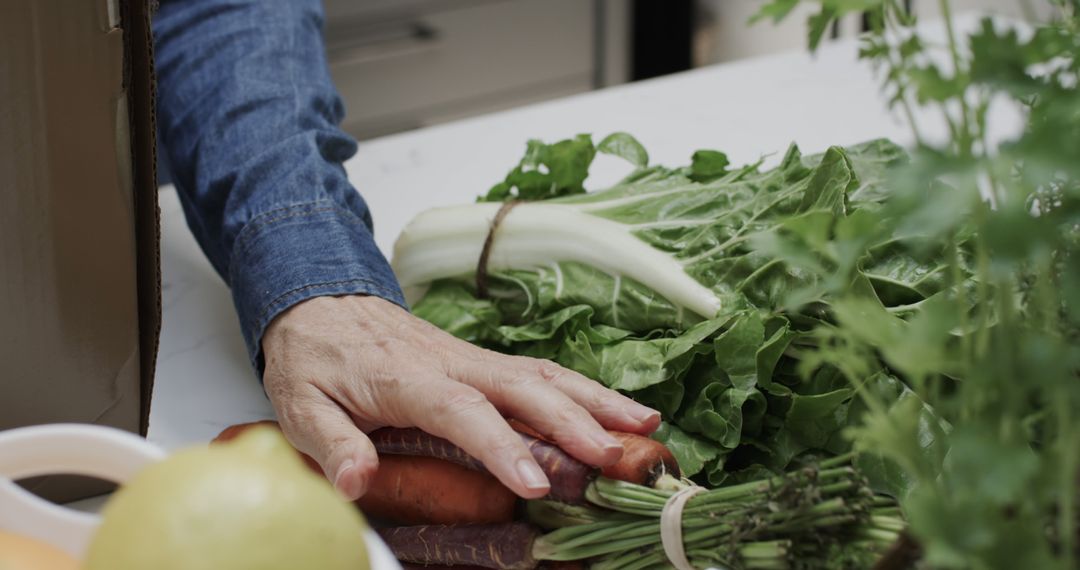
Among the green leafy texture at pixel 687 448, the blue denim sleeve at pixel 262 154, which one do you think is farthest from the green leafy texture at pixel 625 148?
the green leafy texture at pixel 687 448

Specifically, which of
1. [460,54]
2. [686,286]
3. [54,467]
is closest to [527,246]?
[686,286]

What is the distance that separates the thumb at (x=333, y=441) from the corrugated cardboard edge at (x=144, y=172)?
122 mm

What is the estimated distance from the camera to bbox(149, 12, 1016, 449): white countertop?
121cm

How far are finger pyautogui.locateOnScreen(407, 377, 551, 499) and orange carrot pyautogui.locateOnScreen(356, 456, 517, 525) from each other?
4 cm

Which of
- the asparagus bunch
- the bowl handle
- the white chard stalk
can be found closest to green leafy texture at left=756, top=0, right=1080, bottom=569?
the asparagus bunch

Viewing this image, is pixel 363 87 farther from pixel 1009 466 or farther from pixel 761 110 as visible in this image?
pixel 1009 466

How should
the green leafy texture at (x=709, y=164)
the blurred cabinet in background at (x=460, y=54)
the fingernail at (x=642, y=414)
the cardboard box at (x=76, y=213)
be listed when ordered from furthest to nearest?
the blurred cabinet in background at (x=460, y=54)
the green leafy texture at (x=709, y=164)
the fingernail at (x=642, y=414)
the cardboard box at (x=76, y=213)

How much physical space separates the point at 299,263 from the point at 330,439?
0.23 metres

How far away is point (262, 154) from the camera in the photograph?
3.84ft

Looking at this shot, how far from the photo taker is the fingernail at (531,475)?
2.62 ft

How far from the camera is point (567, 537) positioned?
83 cm

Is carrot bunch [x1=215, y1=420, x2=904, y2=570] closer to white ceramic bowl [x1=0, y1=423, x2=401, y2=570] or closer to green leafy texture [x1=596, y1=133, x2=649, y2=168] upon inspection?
white ceramic bowl [x1=0, y1=423, x2=401, y2=570]

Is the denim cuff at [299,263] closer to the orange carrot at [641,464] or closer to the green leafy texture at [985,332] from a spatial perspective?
the orange carrot at [641,464]

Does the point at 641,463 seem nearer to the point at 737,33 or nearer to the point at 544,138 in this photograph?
the point at 544,138
